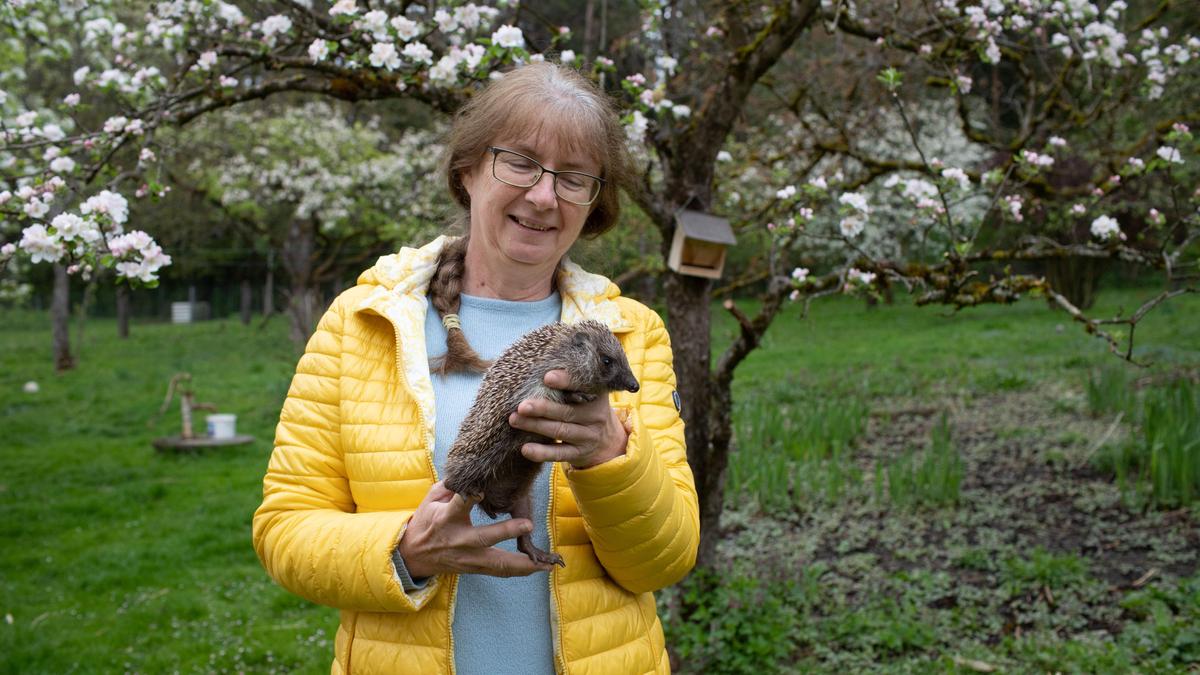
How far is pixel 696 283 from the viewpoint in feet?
16.2

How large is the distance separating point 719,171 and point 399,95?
4.93m

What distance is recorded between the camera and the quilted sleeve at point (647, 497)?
2.03m

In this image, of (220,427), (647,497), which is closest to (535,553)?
(647,497)

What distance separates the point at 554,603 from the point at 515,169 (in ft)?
3.63

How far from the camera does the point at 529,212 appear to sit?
227cm

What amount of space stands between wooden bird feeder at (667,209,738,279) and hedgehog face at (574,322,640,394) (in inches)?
103

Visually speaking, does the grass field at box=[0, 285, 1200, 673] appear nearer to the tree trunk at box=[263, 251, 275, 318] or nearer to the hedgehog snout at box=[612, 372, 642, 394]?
the hedgehog snout at box=[612, 372, 642, 394]

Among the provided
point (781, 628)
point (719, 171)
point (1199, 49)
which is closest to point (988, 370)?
point (719, 171)

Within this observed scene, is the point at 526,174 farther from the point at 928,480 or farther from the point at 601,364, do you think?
the point at 928,480

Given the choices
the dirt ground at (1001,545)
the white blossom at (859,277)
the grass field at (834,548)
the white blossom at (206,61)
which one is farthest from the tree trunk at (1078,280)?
the white blossom at (206,61)

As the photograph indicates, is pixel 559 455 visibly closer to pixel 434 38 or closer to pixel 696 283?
pixel 696 283

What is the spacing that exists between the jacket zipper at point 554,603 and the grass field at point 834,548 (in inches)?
113

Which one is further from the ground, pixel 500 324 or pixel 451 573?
pixel 500 324

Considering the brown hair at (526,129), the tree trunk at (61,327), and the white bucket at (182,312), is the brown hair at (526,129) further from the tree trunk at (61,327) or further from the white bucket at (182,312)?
the white bucket at (182,312)
